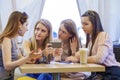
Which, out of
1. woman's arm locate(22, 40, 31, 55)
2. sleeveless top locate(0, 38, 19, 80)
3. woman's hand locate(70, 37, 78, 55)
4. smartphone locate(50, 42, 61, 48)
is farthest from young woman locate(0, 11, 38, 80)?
woman's hand locate(70, 37, 78, 55)

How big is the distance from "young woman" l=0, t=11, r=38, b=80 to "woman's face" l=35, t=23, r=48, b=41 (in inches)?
8.7

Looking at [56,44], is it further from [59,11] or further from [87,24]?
[59,11]

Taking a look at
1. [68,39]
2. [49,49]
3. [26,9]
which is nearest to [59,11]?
[26,9]

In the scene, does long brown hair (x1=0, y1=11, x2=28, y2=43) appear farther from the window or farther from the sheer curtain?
the window

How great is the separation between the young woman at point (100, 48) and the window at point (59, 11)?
5.17 feet

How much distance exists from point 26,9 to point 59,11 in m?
0.56

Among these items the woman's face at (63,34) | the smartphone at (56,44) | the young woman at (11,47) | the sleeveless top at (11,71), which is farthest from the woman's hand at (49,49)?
the woman's face at (63,34)

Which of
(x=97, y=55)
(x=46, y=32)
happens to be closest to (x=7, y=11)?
(x=46, y=32)

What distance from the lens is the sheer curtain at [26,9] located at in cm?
363

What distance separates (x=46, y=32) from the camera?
8.16 feet

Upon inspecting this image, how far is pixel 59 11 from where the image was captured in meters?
3.86

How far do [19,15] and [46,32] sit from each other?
39 centimetres

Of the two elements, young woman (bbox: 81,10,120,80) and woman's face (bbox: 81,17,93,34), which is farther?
woman's face (bbox: 81,17,93,34)

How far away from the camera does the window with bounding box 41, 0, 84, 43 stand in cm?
384
